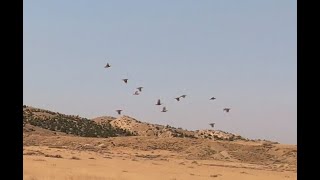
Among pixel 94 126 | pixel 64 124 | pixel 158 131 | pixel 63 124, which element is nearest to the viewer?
pixel 63 124

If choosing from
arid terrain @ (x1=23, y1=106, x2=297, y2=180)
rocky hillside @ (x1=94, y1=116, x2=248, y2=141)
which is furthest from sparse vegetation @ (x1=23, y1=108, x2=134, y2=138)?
rocky hillside @ (x1=94, y1=116, x2=248, y2=141)

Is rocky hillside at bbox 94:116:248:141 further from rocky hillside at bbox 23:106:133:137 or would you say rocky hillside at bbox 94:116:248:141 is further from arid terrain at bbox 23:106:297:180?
rocky hillside at bbox 23:106:133:137

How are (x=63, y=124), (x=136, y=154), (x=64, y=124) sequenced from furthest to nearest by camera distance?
1. (x=64, y=124)
2. (x=63, y=124)
3. (x=136, y=154)

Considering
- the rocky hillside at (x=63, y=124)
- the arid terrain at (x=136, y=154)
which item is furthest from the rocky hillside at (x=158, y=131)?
the rocky hillside at (x=63, y=124)

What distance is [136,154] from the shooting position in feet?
159

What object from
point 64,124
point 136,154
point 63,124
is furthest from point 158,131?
point 136,154

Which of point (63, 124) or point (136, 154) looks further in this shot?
point (63, 124)

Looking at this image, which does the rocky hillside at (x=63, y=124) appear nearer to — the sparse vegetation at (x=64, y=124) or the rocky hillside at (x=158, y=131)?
the sparse vegetation at (x=64, y=124)

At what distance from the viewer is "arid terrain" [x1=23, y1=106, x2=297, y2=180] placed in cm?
2514

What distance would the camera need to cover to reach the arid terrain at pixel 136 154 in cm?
2514

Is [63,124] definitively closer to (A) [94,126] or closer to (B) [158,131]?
(A) [94,126]
